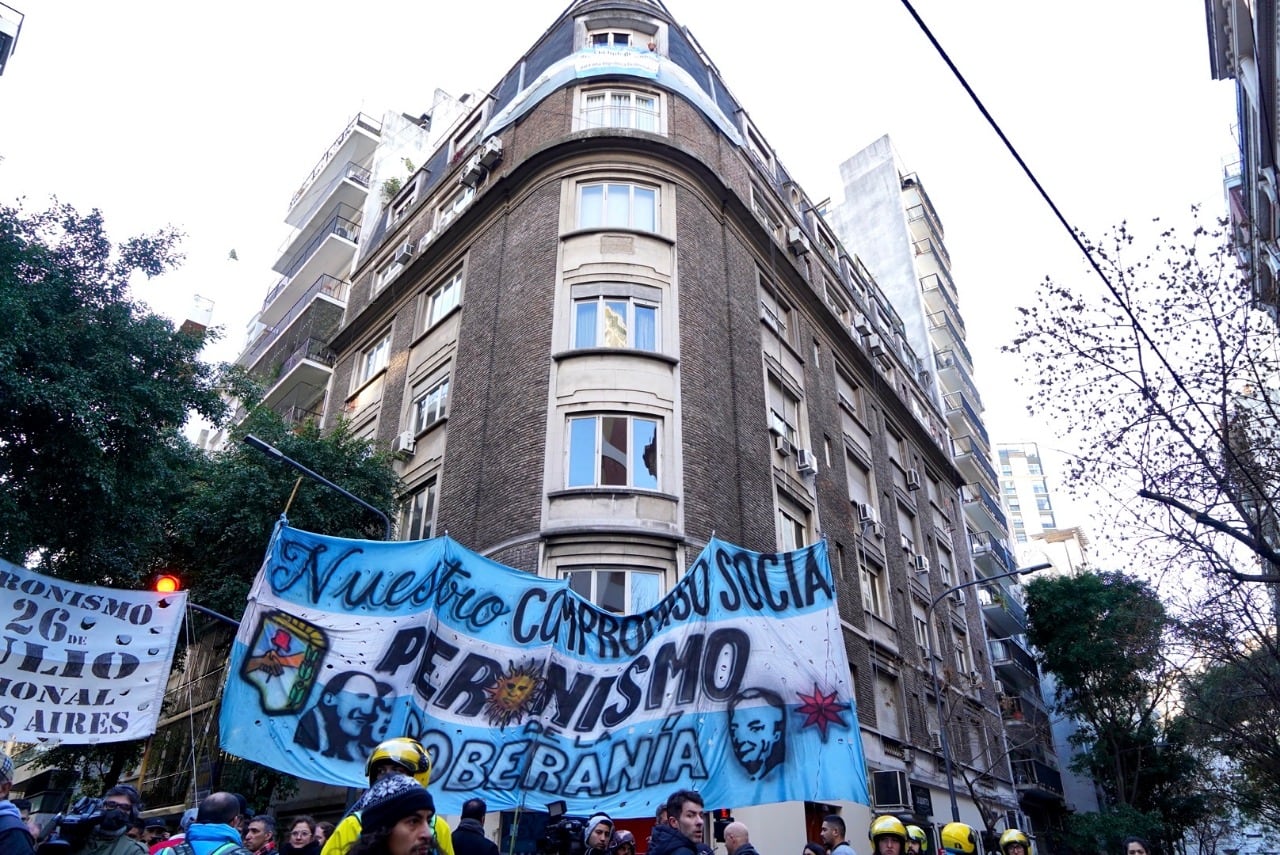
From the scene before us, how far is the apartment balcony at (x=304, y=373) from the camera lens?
2770 centimetres

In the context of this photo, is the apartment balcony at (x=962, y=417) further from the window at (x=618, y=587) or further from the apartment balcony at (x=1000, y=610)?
the window at (x=618, y=587)

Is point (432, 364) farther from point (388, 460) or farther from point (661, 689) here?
point (661, 689)

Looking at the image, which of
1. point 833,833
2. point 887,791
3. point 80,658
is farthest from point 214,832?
point 887,791

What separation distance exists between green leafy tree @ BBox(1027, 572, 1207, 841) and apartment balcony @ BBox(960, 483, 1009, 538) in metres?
7.25

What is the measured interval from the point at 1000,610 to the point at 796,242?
72.5 feet

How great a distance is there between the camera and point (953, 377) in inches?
1832

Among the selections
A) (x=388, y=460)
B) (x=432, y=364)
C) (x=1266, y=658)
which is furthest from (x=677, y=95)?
(x=1266, y=658)

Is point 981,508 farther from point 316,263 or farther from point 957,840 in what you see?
point 957,840

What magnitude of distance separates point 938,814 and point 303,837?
855 inches

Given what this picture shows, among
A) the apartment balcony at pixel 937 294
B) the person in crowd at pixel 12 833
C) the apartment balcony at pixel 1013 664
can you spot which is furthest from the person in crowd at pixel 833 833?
the apartment balcony at pixel 937 294

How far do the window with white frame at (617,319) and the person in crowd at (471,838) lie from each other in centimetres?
1248

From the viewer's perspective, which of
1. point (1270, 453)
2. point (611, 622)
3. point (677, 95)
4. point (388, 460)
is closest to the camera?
point (611, 622)

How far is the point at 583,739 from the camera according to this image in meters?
7.23

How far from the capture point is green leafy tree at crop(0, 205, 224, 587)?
40.5ft
